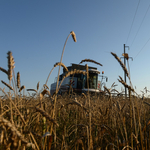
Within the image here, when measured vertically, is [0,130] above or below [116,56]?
below

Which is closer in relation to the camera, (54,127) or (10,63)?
(10,63)

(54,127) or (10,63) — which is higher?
(10,63)

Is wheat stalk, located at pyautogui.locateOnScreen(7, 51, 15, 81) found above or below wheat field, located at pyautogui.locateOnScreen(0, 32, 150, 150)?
above

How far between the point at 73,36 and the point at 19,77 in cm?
63

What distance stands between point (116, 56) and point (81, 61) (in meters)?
0.54

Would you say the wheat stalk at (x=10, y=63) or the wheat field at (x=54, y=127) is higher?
the wheat stalk at (x=10, y=63)

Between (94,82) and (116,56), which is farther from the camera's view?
(94,82)

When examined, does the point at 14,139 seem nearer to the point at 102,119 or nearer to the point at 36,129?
the point at 36,129

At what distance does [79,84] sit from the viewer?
621 inches

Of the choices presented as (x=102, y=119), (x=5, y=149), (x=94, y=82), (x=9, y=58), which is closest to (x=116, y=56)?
(x=9, y=58)

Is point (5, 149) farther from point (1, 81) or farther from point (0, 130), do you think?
point (1, 81)

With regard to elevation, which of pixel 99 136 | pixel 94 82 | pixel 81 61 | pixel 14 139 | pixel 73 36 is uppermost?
pixel 94 82

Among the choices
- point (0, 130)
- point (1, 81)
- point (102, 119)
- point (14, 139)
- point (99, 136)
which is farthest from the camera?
point (102, 119)

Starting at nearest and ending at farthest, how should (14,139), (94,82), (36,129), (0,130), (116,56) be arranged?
(14,139) → (0,130) → (116,56) → (36,129) → (94,82)
